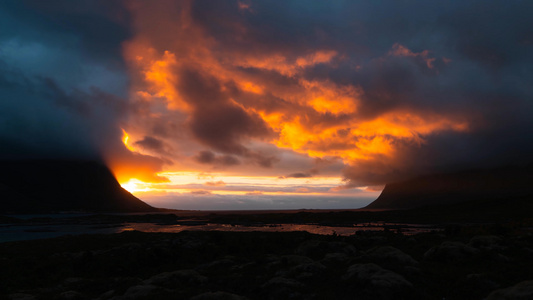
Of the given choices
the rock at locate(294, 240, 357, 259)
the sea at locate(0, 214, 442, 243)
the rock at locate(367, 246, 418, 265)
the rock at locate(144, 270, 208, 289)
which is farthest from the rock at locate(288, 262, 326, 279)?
the sea at locate(0, 214, 442, 243)

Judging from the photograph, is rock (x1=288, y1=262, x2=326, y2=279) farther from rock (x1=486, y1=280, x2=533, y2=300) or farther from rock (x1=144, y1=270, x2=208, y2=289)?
rock (x1=486, y1=280, x2=533, y2=300)

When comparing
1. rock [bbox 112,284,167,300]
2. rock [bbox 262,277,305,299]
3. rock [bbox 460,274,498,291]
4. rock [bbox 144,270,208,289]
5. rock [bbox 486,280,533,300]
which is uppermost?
rock [bbox 486,280,533,300]

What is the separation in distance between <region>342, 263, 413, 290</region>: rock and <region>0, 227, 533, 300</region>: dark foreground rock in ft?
0.22

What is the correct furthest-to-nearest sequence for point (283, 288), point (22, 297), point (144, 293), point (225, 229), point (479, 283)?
point (225, 229)
point (22, 297)
point (283, 288)
point (144, 293)
point (479, 283)

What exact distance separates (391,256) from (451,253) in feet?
22.7

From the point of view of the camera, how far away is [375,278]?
67.2 feet

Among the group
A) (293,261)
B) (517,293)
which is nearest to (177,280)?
(293,261)

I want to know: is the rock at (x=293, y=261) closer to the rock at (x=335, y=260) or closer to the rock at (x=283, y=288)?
the rock at (x=335, y=260)

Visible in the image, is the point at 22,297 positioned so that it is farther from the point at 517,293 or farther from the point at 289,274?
the point at 517,293

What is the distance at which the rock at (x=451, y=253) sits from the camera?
94.6 feet

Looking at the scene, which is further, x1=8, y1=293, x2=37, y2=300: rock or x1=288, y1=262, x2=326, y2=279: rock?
x1=288, y1=262, x2=326, y2=279: rock

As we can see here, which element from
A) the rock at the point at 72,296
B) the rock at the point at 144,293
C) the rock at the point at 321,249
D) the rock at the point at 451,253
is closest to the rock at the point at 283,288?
the rock at the point at 144,293

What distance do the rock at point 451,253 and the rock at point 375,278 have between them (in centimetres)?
1153

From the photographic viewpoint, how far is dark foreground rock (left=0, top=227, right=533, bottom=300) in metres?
19.9
